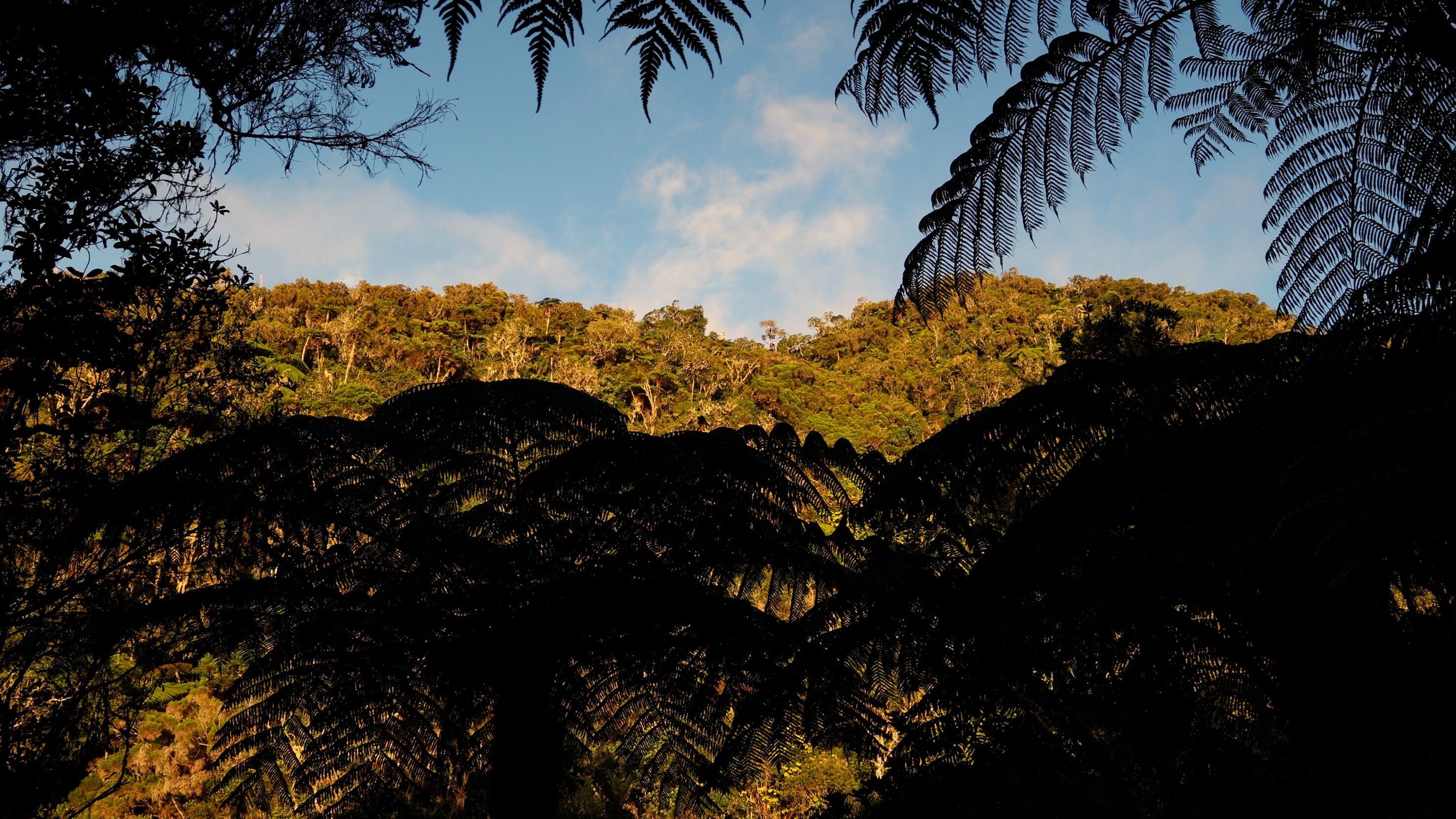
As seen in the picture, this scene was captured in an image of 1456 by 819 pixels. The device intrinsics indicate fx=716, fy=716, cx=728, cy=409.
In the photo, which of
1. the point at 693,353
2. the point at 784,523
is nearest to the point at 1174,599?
the point at 784,523

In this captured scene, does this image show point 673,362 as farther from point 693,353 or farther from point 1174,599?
point 1174,599

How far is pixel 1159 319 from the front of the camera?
1032cm

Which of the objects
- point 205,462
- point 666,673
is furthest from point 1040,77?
point 205,462

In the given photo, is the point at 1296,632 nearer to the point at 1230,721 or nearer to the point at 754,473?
the point at 1230,721

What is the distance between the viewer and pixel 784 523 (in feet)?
7.70

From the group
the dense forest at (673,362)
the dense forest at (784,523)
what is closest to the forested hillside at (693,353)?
the dense forest at (673,362)

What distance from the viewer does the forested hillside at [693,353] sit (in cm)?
2327

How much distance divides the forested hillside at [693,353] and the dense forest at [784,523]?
1407cm

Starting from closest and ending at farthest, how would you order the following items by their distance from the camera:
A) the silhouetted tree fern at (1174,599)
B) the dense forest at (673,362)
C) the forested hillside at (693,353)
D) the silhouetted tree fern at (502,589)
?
the silhouetted tree fern at (1174,599) < the silhouetted tree fern at (502,589) < the dense forest at (673,362) < the forested hillside at (693,353)

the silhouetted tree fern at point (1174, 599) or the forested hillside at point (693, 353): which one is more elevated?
the forested hillside at point (693, 353)

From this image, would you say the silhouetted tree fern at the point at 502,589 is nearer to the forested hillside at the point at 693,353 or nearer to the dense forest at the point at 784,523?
the dense forest at the point at 784,523

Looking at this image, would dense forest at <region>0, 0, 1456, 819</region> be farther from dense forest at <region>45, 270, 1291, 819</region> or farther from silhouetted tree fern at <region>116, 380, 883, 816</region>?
dense forest at <region>45, 270, 1291, 819</region>

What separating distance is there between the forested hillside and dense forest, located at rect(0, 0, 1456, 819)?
14.1 metres

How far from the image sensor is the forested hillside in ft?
76.3
